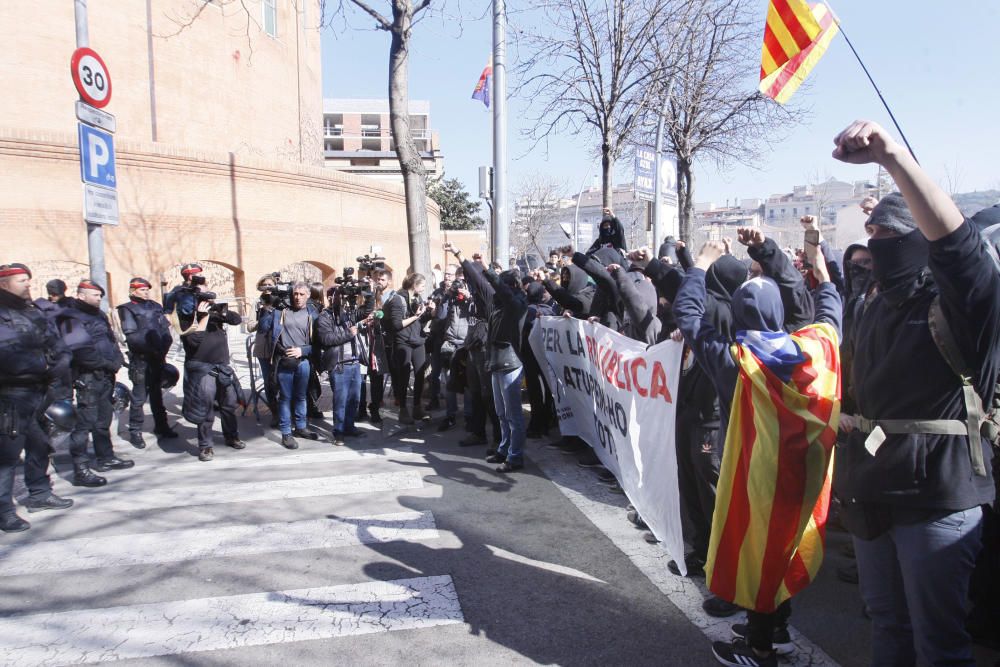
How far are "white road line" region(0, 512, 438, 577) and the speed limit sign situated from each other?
4939mm

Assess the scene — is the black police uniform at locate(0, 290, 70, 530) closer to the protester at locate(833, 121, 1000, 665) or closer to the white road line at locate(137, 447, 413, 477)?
the white road line at locate(137, 447, 413, 477)

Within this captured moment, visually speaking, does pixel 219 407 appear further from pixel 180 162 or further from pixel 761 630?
pixel 180 162

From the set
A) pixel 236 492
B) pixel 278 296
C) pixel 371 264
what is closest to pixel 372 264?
pixel 371 264

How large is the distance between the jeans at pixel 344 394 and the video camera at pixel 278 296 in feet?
3.48

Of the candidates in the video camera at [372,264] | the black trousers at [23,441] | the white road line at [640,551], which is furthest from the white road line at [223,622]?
the video camera at [372,264]

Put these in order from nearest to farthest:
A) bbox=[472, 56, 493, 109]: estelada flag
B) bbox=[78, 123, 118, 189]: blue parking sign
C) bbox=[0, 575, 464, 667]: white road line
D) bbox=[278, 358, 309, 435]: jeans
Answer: bbox=[0, 575, 464, 667]: white road line, bbox=[78, 123, 118, 189]: blue parking sign, bbox=[278, 358, 309, 435]: jeans, bbox=[472, 56, 493, 109]: estelada flag

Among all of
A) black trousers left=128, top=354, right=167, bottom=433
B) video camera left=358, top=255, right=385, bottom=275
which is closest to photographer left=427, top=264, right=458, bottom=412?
video camera left=358, top=255, right=385, bottom=275

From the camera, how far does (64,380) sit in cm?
602

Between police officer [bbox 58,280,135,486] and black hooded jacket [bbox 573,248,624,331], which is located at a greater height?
black hooded jacket [bbox 573,248,624,331]

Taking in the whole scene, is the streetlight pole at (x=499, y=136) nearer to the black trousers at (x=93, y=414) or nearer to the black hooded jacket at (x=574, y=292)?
the black hooded jacket at (x=574, y=292)

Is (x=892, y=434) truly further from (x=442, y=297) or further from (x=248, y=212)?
(x=248, y=212)

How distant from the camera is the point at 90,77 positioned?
741cm

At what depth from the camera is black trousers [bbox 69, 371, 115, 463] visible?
6.39m

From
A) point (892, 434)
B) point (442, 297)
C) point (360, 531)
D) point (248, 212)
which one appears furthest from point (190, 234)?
point (892, 434)
